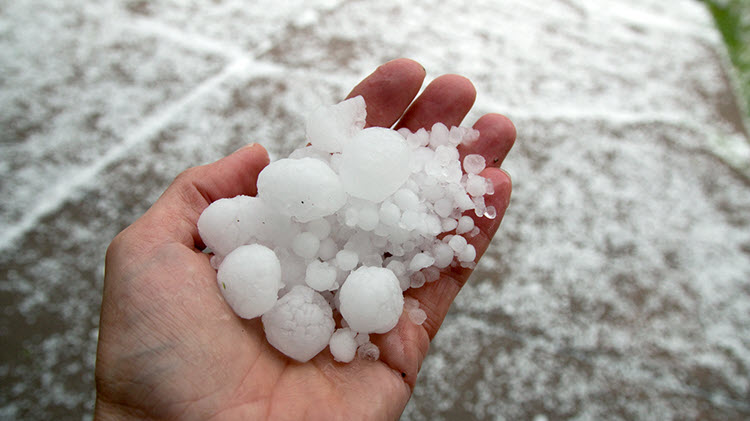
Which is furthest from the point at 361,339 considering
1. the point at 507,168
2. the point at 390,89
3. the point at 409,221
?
the point at 507,168

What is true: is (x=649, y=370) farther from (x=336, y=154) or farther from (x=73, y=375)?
(x=73, y=375)

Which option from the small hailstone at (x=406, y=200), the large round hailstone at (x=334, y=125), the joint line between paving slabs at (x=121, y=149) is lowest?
the joint line between paving slabs at (x=121, y=149)

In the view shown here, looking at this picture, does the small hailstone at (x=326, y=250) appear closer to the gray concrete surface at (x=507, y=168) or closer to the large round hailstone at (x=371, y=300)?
the large round hailstone at (x=371, y=300)

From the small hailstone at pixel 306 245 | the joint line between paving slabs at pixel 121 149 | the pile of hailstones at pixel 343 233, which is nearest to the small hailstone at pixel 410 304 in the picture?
the pile of hailstones at pixel 343 233

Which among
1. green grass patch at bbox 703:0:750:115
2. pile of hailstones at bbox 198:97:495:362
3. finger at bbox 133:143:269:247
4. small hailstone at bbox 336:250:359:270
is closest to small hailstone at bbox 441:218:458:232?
pile of hailstones at bbox 198:97:495:362

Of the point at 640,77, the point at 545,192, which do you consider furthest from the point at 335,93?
the point at 640,77

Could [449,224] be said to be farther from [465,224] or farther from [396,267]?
[396,267]

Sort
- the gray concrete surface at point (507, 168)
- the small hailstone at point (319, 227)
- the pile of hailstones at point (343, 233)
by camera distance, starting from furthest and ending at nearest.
Answer: the gray concrete surface at point (507, 168) → the small hailstone at point (319, 227) → the pile of hailstones at point (343, 233)
